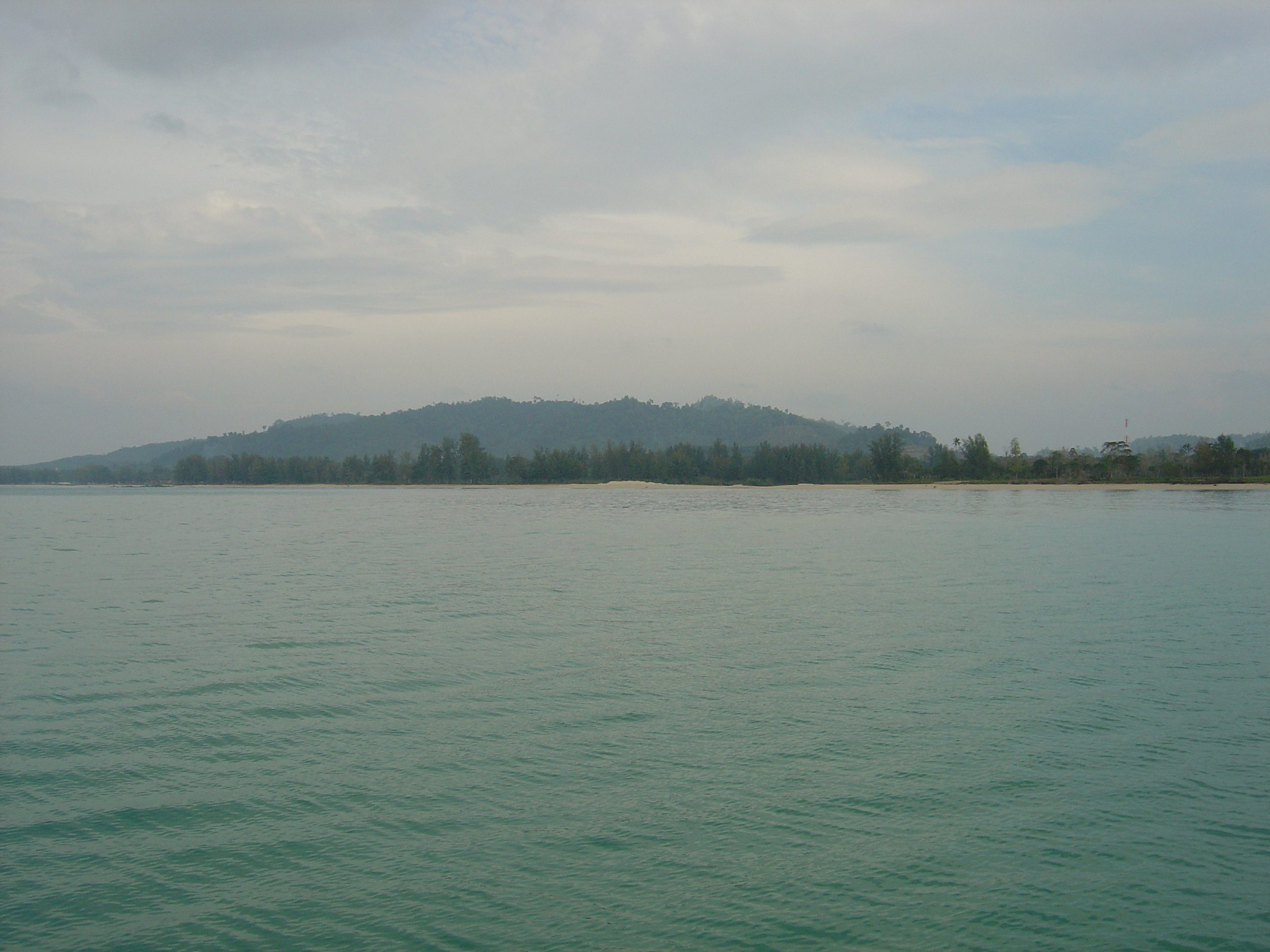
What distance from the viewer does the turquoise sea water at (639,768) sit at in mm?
8359

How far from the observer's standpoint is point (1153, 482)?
5669 inches

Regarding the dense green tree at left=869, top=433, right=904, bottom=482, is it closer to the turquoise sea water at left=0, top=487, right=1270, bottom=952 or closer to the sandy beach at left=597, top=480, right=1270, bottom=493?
the sandy beach at left=597, top=480, right=1270, bottom=493

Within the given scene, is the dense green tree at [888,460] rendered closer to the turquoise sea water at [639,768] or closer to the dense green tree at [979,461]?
the dense green tree at [979,461]

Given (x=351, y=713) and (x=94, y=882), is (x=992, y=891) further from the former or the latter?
(x=351, y=713)

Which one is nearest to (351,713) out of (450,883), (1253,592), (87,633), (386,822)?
(386,822)

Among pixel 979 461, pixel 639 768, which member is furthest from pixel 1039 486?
pixel 639 768

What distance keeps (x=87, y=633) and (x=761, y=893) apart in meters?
21.5

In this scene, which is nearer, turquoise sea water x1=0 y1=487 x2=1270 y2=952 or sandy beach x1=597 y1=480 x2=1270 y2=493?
turquoise sea water x1=0 y1=487 x2=1270 y2=952

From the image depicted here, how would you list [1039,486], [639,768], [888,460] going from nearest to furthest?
[639,768]
[1039,486]
[888,460]

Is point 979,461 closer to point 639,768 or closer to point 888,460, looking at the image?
point 888,460

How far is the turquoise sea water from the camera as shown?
8.36m

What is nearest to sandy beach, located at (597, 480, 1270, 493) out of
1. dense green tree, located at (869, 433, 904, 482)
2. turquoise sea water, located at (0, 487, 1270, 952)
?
dense green tree, located at (869, 433, 904, 482)

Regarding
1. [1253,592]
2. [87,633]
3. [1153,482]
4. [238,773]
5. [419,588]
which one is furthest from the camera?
[1153,482]

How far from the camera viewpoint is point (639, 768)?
12.0 metres
